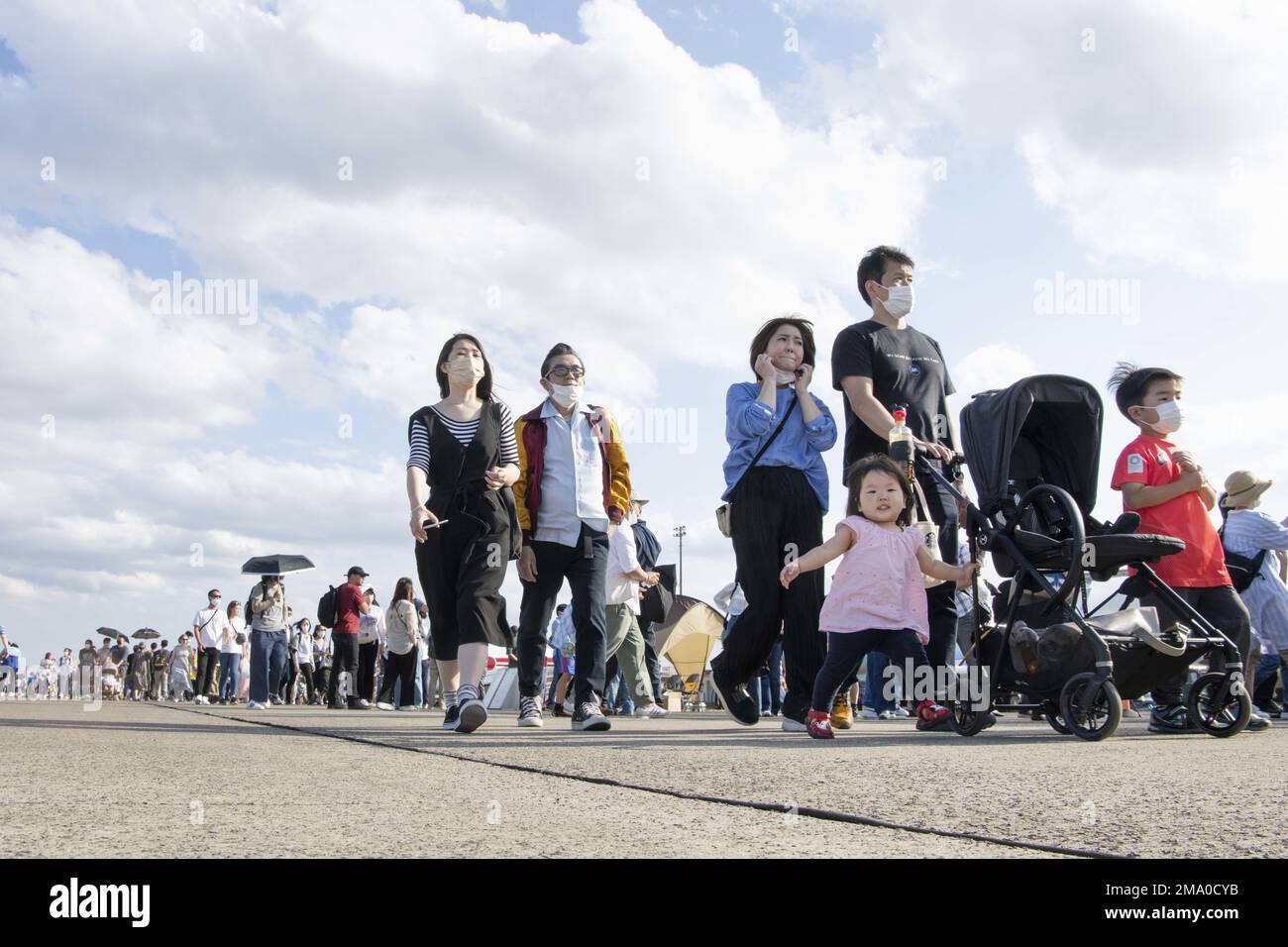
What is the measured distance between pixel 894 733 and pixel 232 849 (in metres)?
4.89

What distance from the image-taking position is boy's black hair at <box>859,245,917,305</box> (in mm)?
6832

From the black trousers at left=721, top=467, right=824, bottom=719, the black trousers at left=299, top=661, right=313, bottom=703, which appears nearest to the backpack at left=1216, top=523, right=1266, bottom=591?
the black trousers at left=721, top=467, right=824, bottom=719

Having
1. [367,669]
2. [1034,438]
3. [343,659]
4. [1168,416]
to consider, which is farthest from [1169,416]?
[367,669]

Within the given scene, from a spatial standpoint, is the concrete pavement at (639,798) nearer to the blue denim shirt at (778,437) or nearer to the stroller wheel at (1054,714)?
the stroller wheel at (1054,714)

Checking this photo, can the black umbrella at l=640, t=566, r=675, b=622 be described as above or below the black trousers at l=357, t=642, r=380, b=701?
above

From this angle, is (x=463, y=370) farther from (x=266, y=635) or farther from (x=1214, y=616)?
(x=266, y=635)

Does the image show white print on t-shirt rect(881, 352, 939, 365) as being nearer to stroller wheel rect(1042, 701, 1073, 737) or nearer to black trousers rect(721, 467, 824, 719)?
black trousers rect(721, 467, 824, 719)

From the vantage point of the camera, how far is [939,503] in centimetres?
650

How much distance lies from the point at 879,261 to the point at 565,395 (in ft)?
6.58

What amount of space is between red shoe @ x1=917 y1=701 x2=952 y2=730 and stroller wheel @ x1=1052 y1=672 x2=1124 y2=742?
2.37 ft

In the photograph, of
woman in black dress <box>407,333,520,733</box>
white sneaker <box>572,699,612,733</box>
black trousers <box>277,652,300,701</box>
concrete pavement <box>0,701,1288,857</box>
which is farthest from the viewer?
black trousers <box>277,652,300,701</box>

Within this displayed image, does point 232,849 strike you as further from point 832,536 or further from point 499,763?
point 832,536
